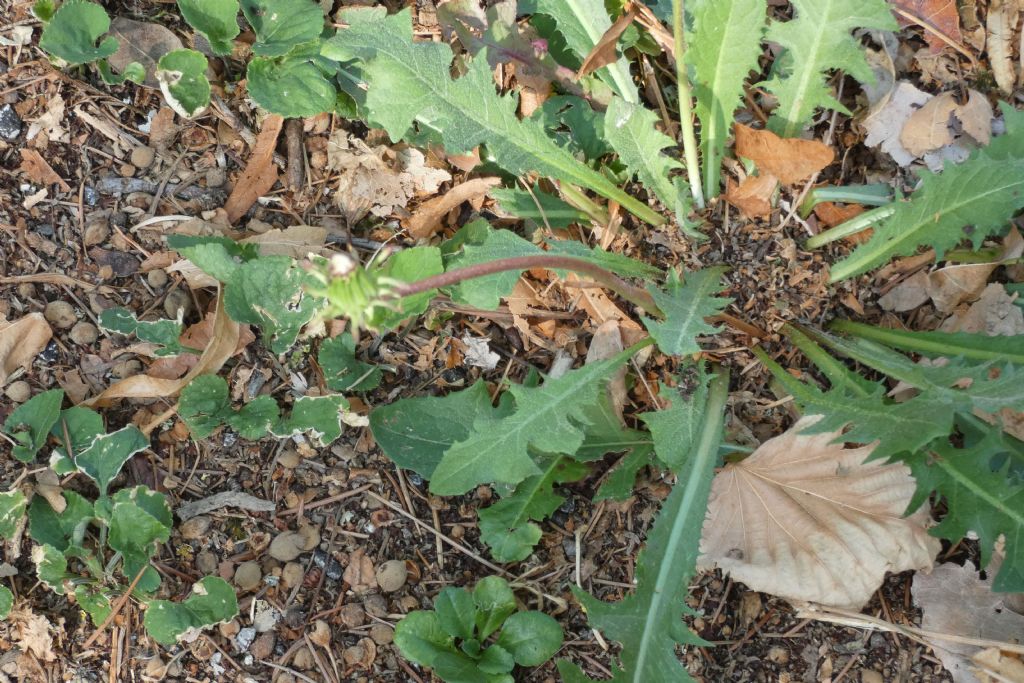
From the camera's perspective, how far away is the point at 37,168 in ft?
9.15

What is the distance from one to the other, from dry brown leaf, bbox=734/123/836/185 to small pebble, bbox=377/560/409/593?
5.42 feet

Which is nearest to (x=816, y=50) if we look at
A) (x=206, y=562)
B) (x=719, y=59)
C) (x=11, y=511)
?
(x=719, y=59)

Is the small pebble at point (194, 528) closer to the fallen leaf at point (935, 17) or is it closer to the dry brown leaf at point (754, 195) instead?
the dry brown leaf at point (754, 195)

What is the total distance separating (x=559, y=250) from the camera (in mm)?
2531

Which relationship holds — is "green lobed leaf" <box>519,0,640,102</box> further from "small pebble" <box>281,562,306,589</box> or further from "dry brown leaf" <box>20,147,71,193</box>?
"small pebble" <box>281,562,306,589</box>

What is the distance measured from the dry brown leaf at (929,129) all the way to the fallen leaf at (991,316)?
0.50 metres

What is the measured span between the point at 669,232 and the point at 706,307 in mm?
441

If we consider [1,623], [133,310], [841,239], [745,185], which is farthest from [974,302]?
[1,623]

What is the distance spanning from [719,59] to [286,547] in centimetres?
198

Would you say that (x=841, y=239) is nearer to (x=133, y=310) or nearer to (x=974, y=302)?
(x=974, y=302)

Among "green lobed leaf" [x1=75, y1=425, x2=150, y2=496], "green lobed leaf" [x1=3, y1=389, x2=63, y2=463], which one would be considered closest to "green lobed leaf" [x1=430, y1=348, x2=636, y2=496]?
"green lobed leaf" [x1=75, y1=425, x2=150, y2=496]

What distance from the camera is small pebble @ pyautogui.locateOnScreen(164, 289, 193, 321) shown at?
2760 millimetres

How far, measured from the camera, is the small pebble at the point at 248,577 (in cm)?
260

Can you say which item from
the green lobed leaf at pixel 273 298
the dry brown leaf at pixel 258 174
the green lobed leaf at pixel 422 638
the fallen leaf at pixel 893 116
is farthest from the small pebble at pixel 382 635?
the fallen leaf at pixel 893 116
